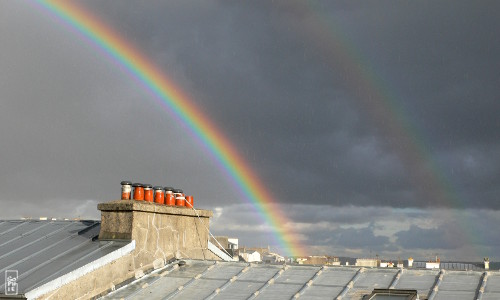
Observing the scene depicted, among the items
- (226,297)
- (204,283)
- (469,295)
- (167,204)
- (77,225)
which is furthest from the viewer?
(77,225)

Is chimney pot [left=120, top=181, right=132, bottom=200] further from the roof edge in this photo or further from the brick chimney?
the roof edge

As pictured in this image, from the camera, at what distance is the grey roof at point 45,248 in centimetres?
1414

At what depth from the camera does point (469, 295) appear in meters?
12.9

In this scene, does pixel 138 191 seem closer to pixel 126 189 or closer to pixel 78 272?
pixel 126 189

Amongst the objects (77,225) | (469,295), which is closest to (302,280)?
(469,295)

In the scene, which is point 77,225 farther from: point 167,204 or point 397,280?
point 397,280

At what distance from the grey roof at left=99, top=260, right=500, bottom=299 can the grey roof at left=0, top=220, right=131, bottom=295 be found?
1.22 meters

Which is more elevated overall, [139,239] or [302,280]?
[139,239]

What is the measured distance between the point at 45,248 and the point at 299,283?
22.0ft

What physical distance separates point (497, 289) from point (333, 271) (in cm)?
371

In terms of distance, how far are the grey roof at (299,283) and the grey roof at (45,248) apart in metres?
1.22

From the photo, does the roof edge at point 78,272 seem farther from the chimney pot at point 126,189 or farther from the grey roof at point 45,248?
the chimney pot at point 126,189

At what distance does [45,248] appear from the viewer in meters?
16.3

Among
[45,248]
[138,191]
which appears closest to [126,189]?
[138,191]
